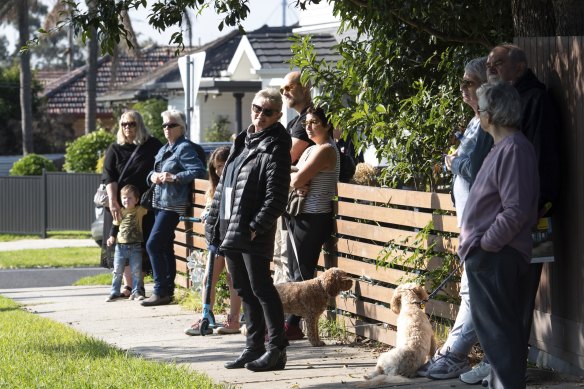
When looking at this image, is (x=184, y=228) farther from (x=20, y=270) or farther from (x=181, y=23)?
(x=20, y=270)

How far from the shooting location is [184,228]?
493 inches

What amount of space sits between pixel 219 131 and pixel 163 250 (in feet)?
77.5

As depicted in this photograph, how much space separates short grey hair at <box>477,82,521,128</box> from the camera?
6086 millimetres

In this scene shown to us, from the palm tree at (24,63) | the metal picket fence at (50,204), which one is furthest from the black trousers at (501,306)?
the palm tree at (24,63)

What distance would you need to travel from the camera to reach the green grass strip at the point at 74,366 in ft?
24.0

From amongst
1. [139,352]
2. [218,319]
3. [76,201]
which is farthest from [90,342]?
[76,201]

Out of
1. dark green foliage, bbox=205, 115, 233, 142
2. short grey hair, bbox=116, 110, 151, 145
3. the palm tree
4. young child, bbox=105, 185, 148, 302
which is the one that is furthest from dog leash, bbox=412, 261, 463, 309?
the palm tree

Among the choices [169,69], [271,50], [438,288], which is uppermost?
[169,69]

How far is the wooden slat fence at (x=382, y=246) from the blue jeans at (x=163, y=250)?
7.99 feet

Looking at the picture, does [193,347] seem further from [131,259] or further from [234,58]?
[234,58]

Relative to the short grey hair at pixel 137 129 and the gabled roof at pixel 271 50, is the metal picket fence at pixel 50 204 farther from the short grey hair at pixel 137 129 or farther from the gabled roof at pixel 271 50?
the short grey hair at pixel 137 129

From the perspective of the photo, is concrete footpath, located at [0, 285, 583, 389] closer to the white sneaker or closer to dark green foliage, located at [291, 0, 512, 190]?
the white sneaker

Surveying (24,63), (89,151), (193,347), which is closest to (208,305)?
(193,347)

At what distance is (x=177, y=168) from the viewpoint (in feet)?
38.0
